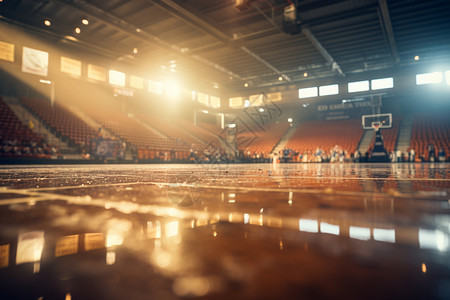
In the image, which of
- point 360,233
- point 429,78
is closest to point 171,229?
point 360,233

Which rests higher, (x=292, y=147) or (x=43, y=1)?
(x=43, y=1)

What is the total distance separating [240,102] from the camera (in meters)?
22.9

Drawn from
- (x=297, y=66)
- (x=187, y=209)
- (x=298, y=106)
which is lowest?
(x=187, y=209)

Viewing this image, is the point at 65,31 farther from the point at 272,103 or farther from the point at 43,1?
the point at 272,103

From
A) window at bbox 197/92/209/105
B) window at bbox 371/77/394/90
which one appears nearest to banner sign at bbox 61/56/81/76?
window at bbox 197/92/209/105

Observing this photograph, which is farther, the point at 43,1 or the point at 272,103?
the point at 272,103

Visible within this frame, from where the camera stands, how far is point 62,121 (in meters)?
12.1

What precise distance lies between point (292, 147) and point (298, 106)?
4115 mm

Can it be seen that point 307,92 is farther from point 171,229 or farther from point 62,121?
point 171,229

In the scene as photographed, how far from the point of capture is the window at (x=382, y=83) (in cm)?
1706

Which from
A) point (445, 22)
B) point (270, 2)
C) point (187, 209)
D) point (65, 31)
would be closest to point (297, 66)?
point (445, 22)

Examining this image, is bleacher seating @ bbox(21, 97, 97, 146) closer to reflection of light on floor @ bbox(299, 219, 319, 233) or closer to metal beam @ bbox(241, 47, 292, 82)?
metal beam @ bbox(241, 47, 292, 82)

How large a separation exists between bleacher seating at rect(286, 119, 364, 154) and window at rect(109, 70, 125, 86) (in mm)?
12127

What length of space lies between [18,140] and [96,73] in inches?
278
